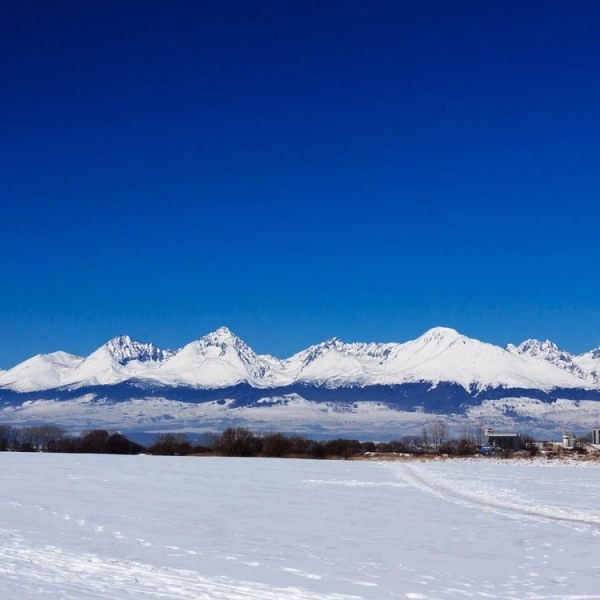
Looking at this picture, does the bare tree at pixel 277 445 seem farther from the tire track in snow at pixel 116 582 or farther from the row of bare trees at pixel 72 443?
the tire track in snow at pixel 116 582

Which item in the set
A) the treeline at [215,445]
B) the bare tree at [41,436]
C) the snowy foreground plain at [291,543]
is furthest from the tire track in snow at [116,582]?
the bare tree at [41,436]

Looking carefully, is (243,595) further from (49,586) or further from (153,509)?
(153,509)

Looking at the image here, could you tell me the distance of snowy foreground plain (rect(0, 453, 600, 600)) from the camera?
1245 cm

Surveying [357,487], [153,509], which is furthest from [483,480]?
[153,509]

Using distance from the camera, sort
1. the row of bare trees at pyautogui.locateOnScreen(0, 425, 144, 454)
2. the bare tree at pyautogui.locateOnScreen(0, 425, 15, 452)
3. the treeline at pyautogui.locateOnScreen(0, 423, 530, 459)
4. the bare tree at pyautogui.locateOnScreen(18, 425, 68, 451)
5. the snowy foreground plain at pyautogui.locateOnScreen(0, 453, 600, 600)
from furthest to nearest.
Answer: the bare tree at pyautogui.locateOnScreen(18, 425, 68, 451), the bare tree at pyautogui.locateOnScreen(0, 425, 15, 452), the row of bare trees at pyautogui.locateOnScreen(0, 425, 144, 454), the treeline at pyautogui.locateOnScreen(0, 423, 530, 459), the snowy foreground plain at pyautogui.locateOnScreen(0, 453, 600, 600)

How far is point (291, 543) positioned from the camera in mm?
17016

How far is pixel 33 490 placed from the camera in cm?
2814

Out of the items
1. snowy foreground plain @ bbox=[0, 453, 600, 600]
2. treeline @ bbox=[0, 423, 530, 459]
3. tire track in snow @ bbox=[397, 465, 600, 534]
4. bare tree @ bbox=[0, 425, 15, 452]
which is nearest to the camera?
snowy foreground plain @ bbox=[0, 453, 600, 600]

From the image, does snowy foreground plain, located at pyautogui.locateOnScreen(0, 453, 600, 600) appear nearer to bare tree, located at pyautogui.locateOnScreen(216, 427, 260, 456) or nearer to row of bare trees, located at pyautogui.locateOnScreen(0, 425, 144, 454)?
bare tree, located at pyautogui.locateOnScreen(216, 427, 260, 456)

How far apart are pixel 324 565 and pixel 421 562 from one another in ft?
7.03

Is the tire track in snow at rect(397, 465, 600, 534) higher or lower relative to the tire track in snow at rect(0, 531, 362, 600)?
lower

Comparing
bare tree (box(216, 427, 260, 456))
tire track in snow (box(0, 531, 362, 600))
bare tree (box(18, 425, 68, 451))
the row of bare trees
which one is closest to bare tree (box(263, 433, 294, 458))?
bare tree (box(216, 427, 260, 456))

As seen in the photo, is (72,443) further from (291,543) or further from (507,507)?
(291,543)

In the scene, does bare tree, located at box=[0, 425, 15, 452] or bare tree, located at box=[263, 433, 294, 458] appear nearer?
bare tree, located at box=[263, 433, 294, 458]
